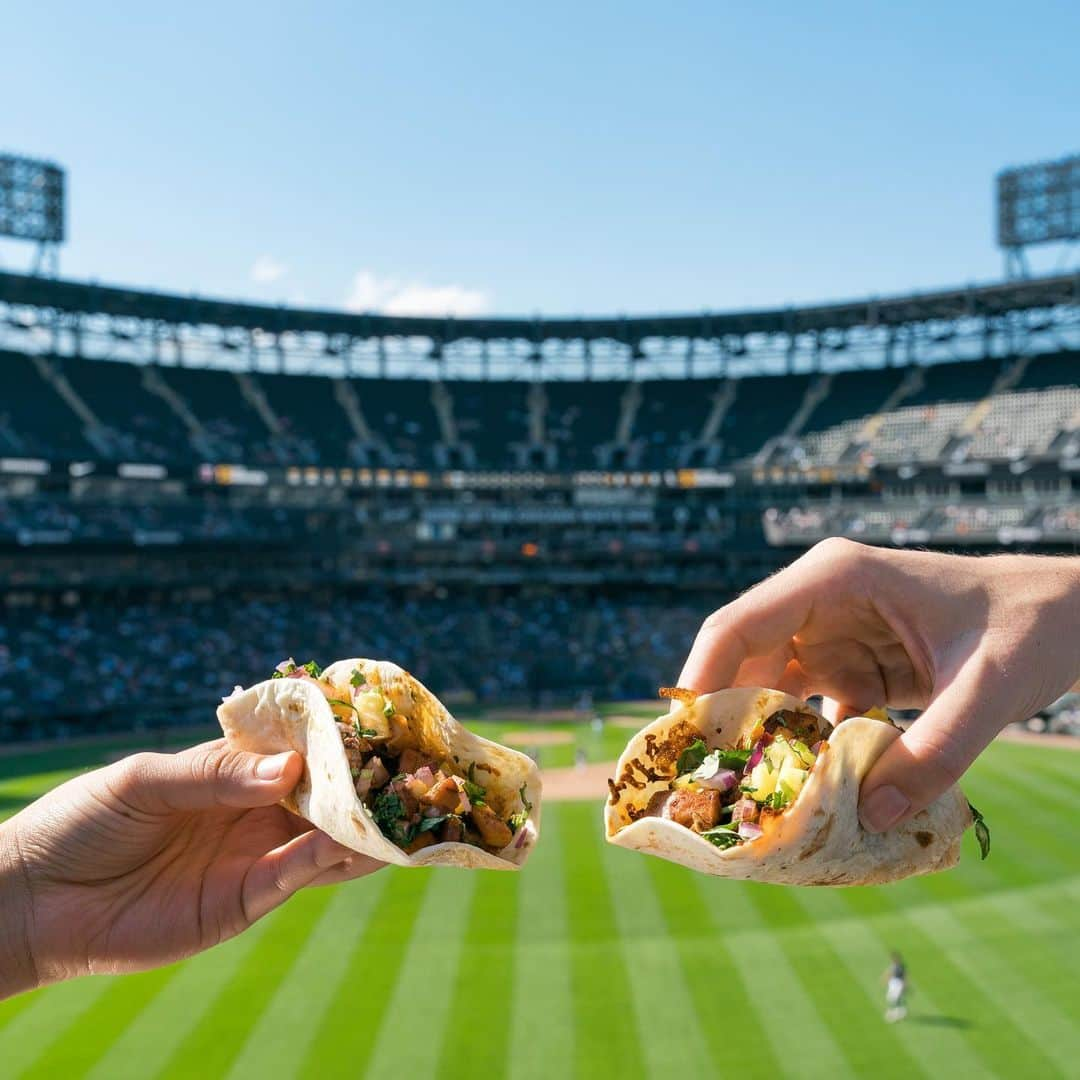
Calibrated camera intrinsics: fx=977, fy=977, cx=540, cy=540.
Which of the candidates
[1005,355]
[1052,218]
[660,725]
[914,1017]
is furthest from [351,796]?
[1052,218]

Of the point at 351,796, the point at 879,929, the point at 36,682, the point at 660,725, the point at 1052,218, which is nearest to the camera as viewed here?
the point at 351,796

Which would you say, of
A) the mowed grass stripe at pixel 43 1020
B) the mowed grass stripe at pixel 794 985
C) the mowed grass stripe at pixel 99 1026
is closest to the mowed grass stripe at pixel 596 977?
the mowed grass stripe at pixel 794 985

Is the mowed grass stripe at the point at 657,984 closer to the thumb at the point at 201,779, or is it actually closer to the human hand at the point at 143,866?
the human hand at the point at 143,866

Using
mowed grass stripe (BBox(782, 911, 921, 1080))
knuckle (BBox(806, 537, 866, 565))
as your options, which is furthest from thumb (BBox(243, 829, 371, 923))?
mowed grass stripe (BBox(782, 911, 921, 1080))

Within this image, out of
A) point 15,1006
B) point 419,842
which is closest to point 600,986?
point 15,1006

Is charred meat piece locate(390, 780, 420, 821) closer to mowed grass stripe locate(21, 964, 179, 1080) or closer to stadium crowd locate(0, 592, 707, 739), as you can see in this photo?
mowed grass stripe locate(21, 964, 179, 1080)

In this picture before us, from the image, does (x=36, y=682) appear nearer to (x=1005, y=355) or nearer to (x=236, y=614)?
(x=236, y=614)
